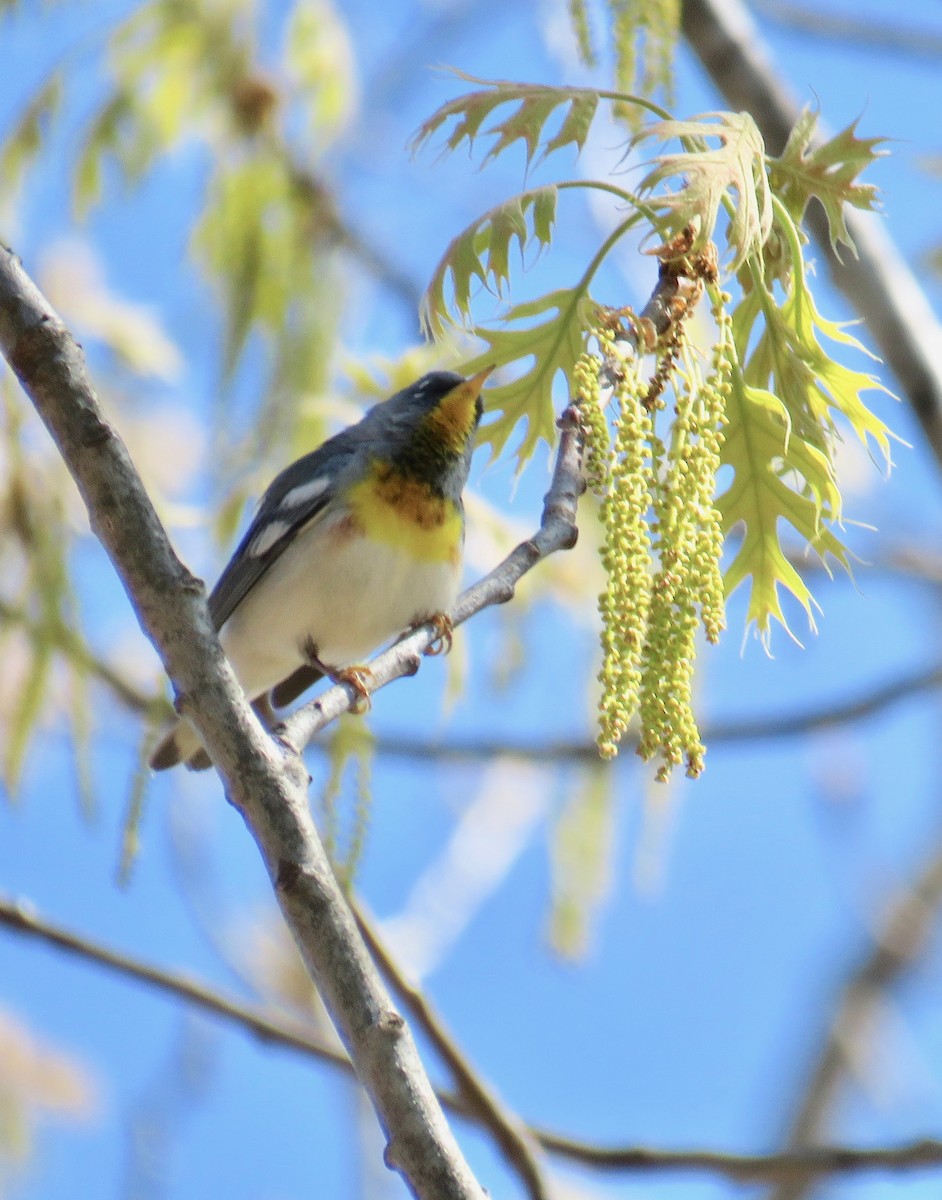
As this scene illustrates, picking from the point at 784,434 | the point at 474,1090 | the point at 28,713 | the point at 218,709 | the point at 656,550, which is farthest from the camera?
the point at 474,1090

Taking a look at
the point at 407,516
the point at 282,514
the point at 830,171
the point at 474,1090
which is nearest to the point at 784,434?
the point at 830,171

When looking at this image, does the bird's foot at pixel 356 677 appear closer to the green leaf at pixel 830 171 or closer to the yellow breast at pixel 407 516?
the yellow breast at pixel 407 516

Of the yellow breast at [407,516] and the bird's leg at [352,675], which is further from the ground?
the yellow breast at [407,516]

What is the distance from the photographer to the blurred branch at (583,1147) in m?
2.59

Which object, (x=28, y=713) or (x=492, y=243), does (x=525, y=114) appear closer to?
(x=492, y=243)

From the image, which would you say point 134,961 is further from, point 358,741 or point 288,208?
point 288,208

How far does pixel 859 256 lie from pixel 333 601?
5.42 feet

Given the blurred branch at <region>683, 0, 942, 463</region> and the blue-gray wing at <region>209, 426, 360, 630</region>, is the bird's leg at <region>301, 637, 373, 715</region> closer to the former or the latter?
the blue-gray wing at <region>209, 426, 360, 630</region>

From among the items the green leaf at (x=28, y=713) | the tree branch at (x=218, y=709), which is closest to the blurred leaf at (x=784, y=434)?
the tree branch at (x=218, y=709)

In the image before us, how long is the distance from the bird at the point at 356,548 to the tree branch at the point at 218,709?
1878 mm

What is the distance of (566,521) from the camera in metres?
2.18

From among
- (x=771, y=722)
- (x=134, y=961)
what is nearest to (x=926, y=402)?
(x=771, y=722)

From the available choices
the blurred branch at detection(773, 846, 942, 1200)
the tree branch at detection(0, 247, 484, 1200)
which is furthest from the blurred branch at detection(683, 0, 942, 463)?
the blurred branch at detection(773, 846, 942, 1200)

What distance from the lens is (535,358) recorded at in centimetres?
237
